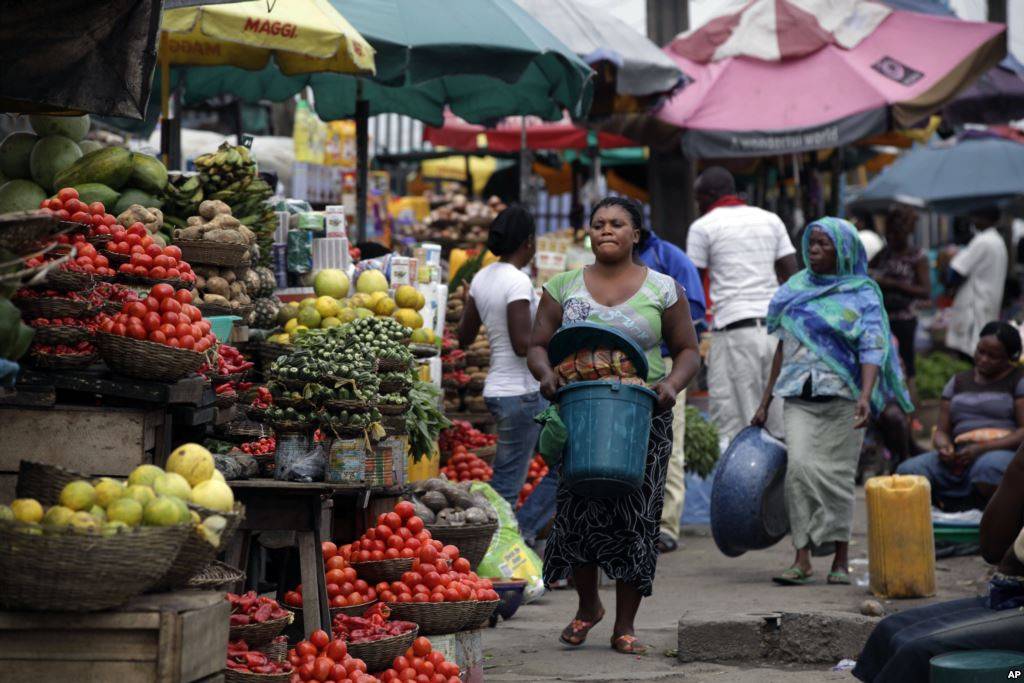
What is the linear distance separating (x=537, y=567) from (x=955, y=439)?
3286mm

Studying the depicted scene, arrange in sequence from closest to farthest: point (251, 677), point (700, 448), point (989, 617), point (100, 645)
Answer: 1. point (100, 645)
2. point (989, 617)
3. point (251, 677)
4. point (700, 448)

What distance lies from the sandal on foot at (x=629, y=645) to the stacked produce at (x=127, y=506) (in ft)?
9.81

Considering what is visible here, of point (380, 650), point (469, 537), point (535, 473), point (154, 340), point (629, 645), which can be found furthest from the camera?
point (535, 473)

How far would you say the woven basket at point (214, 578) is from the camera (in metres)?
4.39

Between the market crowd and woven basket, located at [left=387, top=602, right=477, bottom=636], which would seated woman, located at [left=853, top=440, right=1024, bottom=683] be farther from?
woven basket, located at [left=387, top=602, right=477, bottom=636]

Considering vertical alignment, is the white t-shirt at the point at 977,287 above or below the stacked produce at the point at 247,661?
above

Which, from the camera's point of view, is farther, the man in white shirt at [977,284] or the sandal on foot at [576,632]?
the man in white shirt at [977,284]

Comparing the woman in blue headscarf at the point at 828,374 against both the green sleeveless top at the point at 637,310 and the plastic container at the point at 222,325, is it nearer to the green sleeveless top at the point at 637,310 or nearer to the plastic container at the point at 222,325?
the green sleeveless top at the point at 637,310

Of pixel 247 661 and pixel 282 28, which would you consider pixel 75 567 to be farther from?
pixel 282 28

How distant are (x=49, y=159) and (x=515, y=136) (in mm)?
10965

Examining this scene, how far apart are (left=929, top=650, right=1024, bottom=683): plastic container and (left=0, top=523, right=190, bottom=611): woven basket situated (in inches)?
83.5

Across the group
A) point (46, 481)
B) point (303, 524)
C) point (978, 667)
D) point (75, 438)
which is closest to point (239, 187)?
point (303, 524)

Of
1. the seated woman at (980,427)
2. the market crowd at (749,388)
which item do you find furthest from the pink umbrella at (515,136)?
the seated woman at (980,427)

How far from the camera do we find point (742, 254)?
1038 cm
